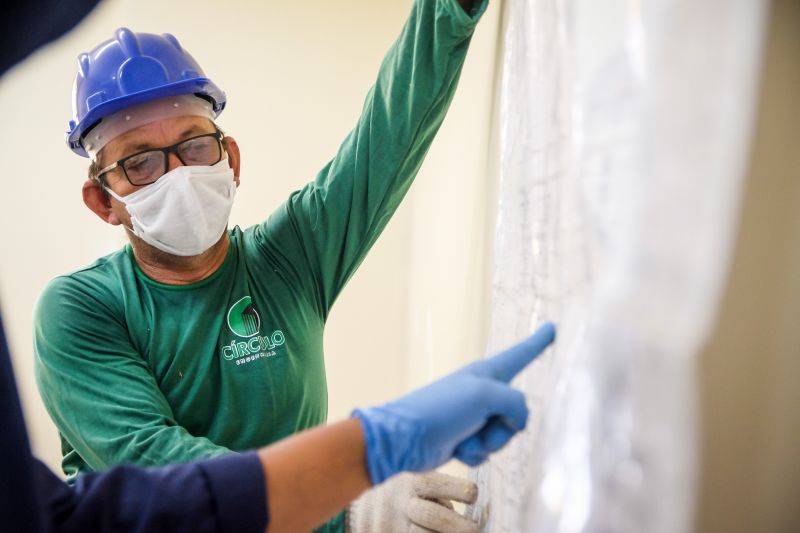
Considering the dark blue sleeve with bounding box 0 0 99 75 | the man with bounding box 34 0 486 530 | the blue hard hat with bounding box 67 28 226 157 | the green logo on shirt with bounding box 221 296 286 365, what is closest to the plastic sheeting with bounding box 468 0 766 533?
the dark blue sleeve with bounding box 0 0 99 75

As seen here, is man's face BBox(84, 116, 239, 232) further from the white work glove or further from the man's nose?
the white work glove

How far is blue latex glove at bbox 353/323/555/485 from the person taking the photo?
0.71 metres

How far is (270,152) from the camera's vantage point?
195 centimetres

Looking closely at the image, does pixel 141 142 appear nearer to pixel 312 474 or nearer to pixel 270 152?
pixel 270 152

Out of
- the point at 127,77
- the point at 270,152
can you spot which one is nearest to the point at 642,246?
the point at 127,77

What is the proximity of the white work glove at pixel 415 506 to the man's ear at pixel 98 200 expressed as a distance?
81 centimetres

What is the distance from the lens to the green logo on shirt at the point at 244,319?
133 centimetres

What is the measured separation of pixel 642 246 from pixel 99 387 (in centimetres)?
101

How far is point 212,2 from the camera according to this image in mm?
1893

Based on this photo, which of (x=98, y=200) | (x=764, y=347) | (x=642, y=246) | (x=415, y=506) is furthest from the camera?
(x=98, y=200)

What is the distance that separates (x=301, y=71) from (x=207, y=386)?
106cm

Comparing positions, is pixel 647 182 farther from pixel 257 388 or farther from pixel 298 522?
pixel 257 388

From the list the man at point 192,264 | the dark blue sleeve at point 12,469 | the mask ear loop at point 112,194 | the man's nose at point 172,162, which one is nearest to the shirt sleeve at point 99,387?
the man at point 192,264

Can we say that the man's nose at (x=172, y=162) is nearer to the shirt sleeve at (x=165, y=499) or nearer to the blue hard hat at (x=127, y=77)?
the blue hard hat at (x=127, y=77)
